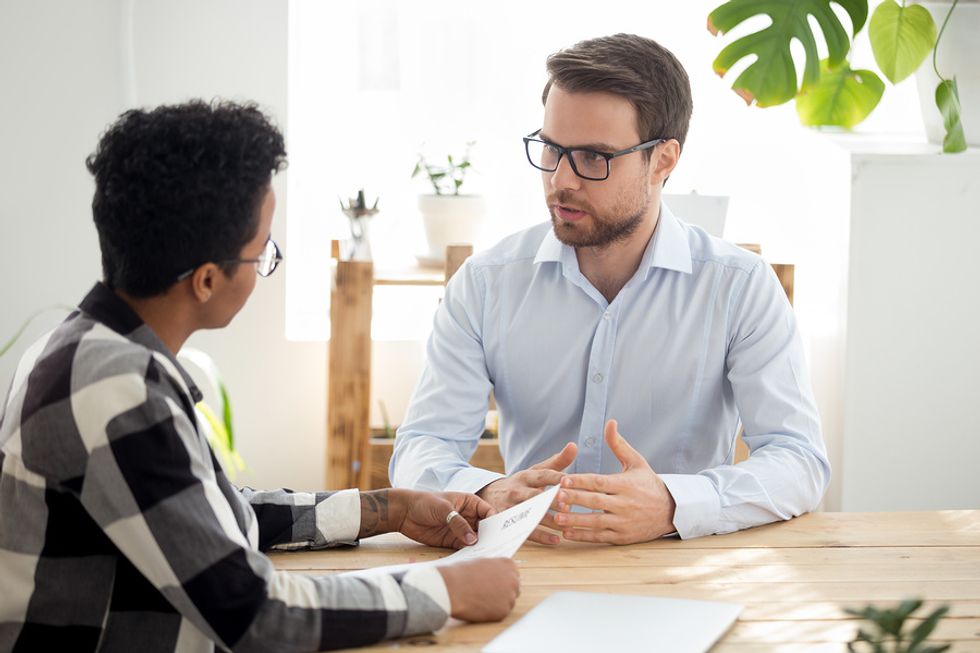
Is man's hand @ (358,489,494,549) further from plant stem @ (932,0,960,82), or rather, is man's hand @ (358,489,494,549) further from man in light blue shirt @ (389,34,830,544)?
plant stem @ (932,0,960,82)

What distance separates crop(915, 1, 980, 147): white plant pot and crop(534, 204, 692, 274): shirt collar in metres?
1.33

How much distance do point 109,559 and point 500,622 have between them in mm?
419

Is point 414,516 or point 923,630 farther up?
point 923,630

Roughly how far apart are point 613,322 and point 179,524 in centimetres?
110

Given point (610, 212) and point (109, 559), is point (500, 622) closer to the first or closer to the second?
point (109, 559)

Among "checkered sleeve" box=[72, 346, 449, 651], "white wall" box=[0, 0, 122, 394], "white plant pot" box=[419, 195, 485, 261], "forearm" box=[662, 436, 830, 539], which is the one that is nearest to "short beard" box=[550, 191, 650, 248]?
"forearm" box=[662, 436, 830, 539]

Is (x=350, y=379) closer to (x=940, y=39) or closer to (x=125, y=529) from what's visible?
(x=940, y=39)

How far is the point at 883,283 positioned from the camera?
10.1ft

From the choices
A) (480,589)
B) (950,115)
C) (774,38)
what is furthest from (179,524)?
(950,115)

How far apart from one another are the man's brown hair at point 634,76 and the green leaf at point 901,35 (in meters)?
1.18

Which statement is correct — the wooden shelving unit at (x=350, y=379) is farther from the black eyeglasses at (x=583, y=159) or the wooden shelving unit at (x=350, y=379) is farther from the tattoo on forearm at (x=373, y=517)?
the tattoo on forearm at (x=373, y=517)

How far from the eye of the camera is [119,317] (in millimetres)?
1202

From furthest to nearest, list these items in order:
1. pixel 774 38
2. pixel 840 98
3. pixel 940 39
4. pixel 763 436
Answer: pixel 840 98 < pixel 940 39 < pixel 774 38 < pixel 763 436

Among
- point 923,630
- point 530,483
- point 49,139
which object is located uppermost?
point 49,139
